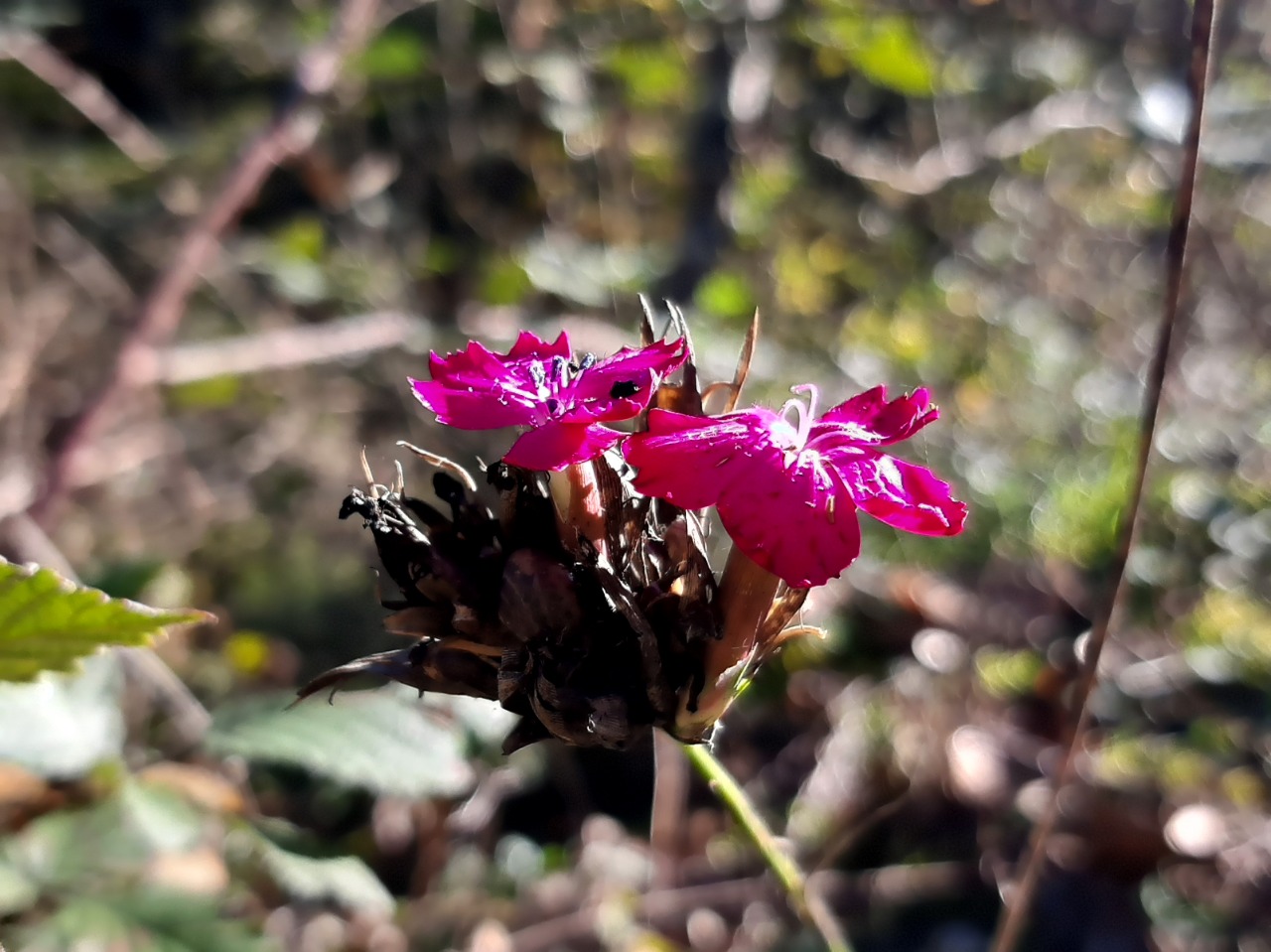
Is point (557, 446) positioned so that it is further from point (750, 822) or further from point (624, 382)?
point (750, 822)

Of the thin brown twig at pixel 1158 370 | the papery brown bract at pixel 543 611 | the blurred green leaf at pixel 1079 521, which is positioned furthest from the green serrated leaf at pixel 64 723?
the blurred green leaf at pixel 1079 521

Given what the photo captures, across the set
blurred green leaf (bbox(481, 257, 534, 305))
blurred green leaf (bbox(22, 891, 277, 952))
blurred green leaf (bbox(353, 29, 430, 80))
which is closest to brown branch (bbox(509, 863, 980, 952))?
blurred green leaf (bbox(22, 891, 277, 952))

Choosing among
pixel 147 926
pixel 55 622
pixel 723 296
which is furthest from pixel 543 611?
pixel 723 296

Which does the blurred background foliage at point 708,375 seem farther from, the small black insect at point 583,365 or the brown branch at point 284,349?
the small black insect at point 583,365

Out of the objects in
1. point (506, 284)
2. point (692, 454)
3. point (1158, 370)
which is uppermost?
point (692, 454)

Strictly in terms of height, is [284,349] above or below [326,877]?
below

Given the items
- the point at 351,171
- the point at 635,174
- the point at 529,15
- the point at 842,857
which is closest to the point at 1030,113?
the point at 635,174
